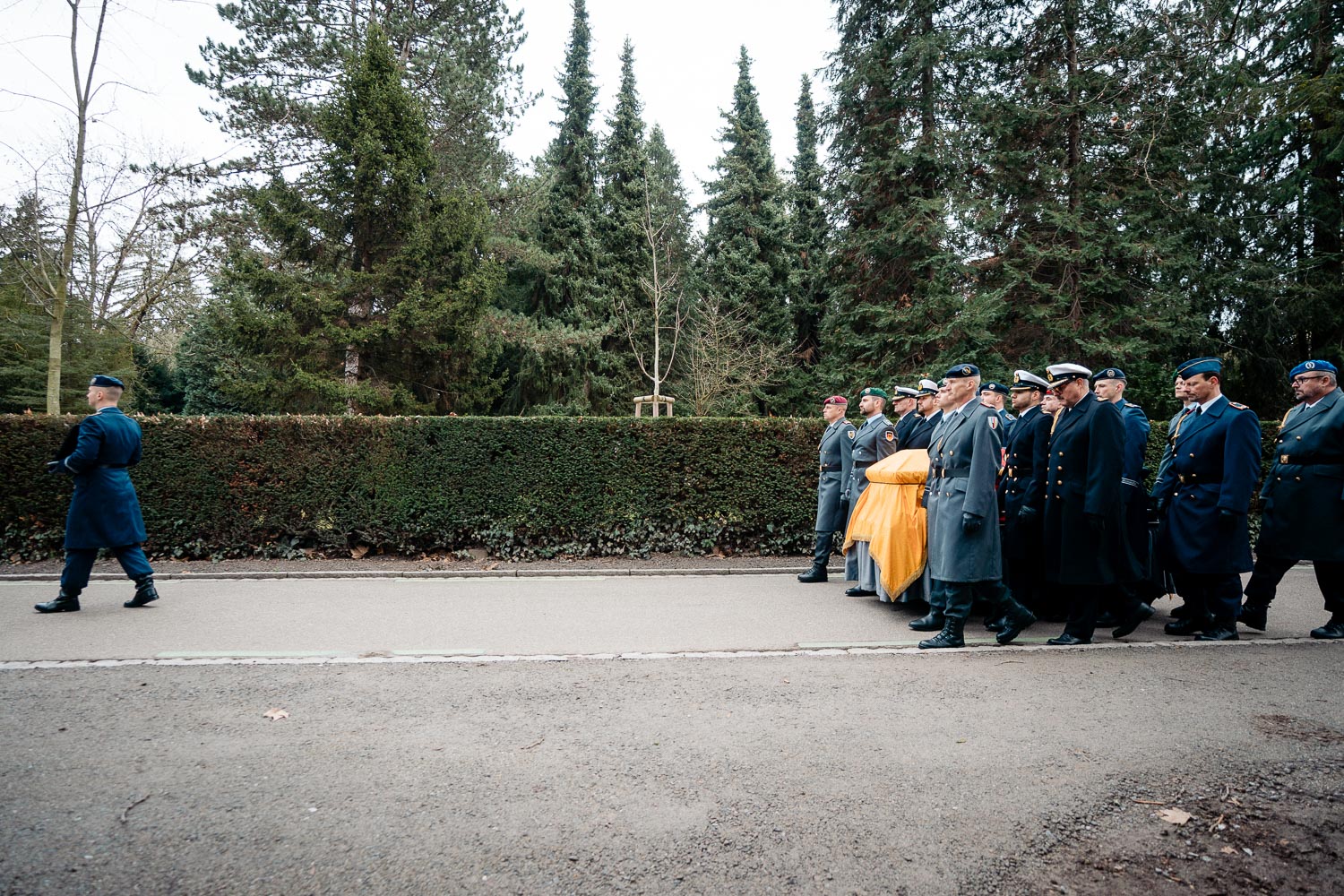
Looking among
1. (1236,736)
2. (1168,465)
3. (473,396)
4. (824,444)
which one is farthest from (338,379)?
(1236,736)

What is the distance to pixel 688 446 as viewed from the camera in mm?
10789

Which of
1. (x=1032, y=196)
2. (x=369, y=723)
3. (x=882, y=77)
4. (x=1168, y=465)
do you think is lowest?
(x=369, y=723)

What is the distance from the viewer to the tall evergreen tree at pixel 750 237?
3347 cm

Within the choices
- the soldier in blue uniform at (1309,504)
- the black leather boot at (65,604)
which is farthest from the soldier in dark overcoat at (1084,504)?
the black leather boot at (65,604)

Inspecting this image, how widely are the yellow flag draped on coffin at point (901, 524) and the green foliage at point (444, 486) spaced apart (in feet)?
12.0

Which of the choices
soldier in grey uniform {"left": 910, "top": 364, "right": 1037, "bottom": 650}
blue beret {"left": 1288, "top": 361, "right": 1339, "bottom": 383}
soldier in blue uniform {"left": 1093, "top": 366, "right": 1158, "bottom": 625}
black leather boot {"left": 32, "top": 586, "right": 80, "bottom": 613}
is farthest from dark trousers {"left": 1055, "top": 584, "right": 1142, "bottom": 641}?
black leather boot {"left": 32, "top": 586, "right": 80, "bottom": 613}

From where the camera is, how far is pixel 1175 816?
10.1ft

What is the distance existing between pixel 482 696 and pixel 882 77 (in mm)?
22554

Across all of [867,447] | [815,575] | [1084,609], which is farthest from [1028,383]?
[815,575]

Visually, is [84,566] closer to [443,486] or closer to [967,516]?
[443,486]

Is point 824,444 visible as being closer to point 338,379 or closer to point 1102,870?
point 1102,870

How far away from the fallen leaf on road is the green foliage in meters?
7.77

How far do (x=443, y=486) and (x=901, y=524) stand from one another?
630cm

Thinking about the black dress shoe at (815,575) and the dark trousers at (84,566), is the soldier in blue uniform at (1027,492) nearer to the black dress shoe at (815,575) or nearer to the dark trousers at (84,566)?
the black dress shoe at (815,575)
